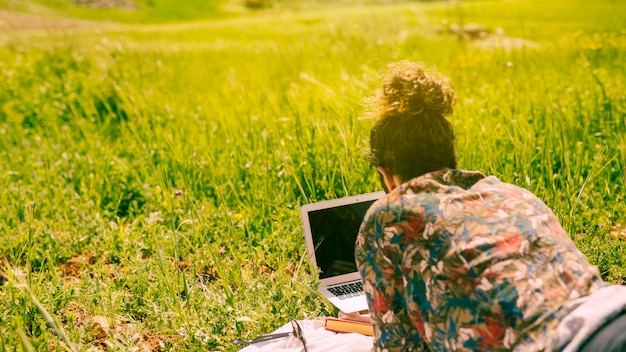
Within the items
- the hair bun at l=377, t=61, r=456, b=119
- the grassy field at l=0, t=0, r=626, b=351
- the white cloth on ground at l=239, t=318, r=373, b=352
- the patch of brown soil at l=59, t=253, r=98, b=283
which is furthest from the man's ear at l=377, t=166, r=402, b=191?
the patch of brown soil at l=59, t=253, r=98, b=283

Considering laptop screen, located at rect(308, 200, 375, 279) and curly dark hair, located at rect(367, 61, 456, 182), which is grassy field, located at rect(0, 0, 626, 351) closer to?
laptop screen, located at rect(308, 200, 375, 279)

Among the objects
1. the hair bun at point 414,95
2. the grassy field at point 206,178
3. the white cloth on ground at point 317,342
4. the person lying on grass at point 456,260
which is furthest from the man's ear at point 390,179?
the white cloth on ground at point 317,342

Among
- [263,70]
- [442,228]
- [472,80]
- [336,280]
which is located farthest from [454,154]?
[263,70]

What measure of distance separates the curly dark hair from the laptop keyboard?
1.13m

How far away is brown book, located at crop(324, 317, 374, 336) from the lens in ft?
9.46

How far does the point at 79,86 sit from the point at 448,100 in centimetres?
582

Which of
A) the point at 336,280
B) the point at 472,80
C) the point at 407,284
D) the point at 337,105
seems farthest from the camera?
the point at 472,80

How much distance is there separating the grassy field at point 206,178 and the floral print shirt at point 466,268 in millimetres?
→ 756

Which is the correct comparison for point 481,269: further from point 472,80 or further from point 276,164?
point 472,80

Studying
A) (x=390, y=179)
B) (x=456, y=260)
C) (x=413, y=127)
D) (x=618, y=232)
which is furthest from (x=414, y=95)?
(x=618, y=232)

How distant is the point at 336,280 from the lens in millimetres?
3529

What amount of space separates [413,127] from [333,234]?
4.29 ft

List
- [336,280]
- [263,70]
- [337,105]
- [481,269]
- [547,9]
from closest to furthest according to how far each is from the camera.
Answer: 1. [481,269]
2. [336,280]
3. [337,105]
4. [263,70]
5. [547,9]

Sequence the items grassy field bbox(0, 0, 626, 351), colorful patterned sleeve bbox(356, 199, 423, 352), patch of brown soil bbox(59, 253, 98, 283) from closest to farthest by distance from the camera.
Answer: colorful patterned sleeve bbox(356, 199, 423, 352) → grassy field bbox(0, 0, 626, 351) → patch of brown soil bbox(59, 253, 98, 283)
